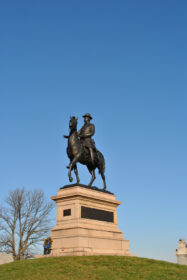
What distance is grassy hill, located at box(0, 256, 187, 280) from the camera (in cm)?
1330

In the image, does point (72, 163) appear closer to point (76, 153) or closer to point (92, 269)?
point (76, 153)

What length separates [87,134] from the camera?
21656mm

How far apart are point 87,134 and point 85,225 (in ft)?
18.4

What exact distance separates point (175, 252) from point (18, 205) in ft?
48.9

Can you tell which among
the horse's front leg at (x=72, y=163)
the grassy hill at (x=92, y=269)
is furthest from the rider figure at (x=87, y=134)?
the grassy hill at (x=92, y=269)

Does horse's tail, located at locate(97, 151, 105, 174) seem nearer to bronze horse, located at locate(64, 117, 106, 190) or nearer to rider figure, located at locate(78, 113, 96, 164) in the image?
bronze horse, located at locate(64, 117, 106, 190)

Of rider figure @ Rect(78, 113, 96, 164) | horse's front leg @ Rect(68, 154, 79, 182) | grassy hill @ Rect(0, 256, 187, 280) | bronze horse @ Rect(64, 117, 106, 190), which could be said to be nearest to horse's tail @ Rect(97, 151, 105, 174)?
bronze horse @ Rect(64, 117, 106, 190)

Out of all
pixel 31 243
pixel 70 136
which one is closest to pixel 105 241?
pixel 70 136

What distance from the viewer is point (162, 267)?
15.1m

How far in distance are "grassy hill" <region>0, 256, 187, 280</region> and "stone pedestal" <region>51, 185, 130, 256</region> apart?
183cm

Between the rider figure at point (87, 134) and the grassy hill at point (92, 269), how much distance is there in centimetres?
700

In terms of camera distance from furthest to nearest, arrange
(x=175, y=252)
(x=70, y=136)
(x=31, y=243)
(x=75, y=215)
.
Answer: (x=31, y=243) → (x=175, y=252) → (x=70, y=136) → (x=75, y=215)

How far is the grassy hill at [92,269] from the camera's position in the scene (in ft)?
43.7

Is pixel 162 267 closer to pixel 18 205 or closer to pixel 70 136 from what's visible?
pixel 70 136
